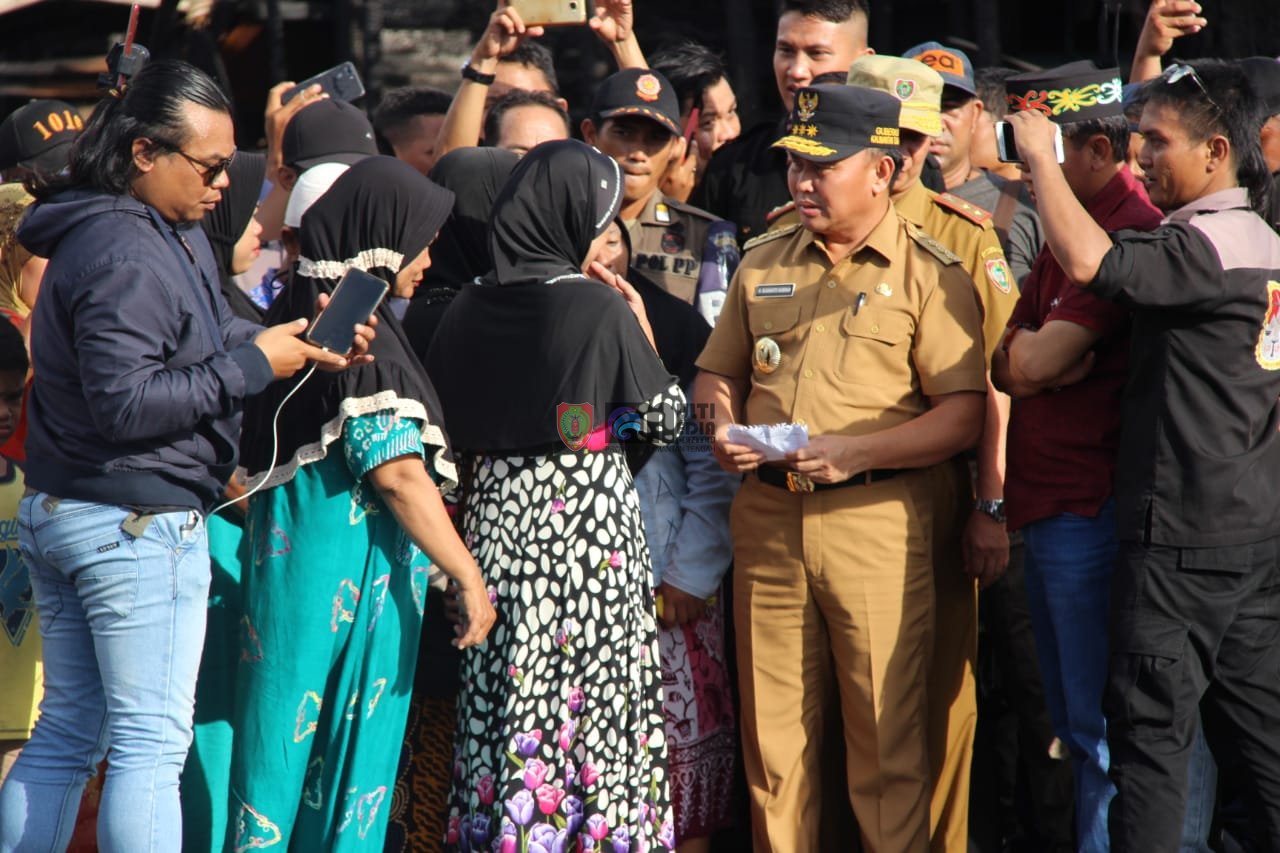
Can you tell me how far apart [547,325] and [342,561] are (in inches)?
30.9

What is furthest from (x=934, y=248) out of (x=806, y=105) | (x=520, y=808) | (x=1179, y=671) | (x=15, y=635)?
(x=15, y=635)

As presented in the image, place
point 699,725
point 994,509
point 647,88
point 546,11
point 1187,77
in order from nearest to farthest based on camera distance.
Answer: point 1187,77 < point 994,509 < point 699,725 < point 647,88 < point 546,11

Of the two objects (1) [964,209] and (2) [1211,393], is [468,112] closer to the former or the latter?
(1) [964,209]

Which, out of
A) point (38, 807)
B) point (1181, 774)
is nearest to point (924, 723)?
point (1181, 774)

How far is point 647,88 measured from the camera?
15.1 ft

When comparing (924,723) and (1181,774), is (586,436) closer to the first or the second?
(924,723)

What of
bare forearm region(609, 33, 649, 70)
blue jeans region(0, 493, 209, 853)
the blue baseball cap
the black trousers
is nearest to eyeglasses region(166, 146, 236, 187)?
blue jeans region(0, 493, 209, 853)

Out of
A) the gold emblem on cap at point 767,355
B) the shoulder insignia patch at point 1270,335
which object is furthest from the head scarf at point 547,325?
the shoulder insignia patch at point 1270,335

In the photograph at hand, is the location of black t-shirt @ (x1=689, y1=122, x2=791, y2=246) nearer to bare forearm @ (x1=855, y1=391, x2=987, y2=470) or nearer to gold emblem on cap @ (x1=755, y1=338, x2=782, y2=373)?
gold emblem on cap @ (x1=755, y1=338, x2=782, y2=373)

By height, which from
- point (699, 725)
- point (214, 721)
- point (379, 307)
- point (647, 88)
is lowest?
point (699, 725)

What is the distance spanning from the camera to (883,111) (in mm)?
3883

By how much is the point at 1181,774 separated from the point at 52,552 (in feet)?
8.86

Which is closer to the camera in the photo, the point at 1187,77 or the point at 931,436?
→ the point at 1187,77

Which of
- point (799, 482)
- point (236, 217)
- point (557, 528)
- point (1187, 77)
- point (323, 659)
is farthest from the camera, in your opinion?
point (236, 217)
